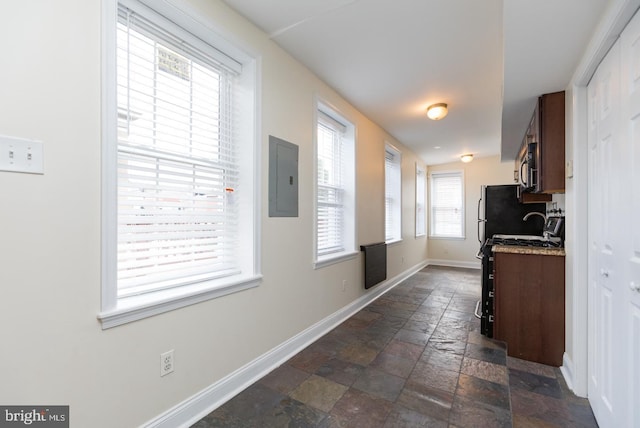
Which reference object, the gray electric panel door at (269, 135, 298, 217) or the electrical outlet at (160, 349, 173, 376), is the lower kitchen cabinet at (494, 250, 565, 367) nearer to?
the gray electric panel door at (269, 135, 298, 217)

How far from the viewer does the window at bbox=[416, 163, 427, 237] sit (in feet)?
21.1

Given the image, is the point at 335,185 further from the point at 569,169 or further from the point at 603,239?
the point at 603,239

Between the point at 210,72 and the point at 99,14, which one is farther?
the point at 210,72

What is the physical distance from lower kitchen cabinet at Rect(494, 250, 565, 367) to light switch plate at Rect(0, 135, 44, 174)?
312 cm

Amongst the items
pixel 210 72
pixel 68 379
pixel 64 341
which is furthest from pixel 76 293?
pixel 210 72

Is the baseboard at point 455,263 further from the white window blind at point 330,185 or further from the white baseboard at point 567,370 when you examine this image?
the white baseboard at point 567,370

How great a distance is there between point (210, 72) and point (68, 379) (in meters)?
1.85

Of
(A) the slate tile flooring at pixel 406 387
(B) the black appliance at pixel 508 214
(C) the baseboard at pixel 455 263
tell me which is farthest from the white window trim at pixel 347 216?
(C) the baseboard at pixel 455 263

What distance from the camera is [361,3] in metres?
1.83

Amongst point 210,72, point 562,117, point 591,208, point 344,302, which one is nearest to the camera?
point 591,208

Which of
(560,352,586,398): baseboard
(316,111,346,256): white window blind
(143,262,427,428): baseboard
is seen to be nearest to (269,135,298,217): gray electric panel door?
(316,111,346,256): white window blind

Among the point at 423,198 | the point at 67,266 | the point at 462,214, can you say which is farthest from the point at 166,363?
the point at 462,214

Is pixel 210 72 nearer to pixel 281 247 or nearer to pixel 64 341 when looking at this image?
pixel 281 247

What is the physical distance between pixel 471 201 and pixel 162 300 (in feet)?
22.4
